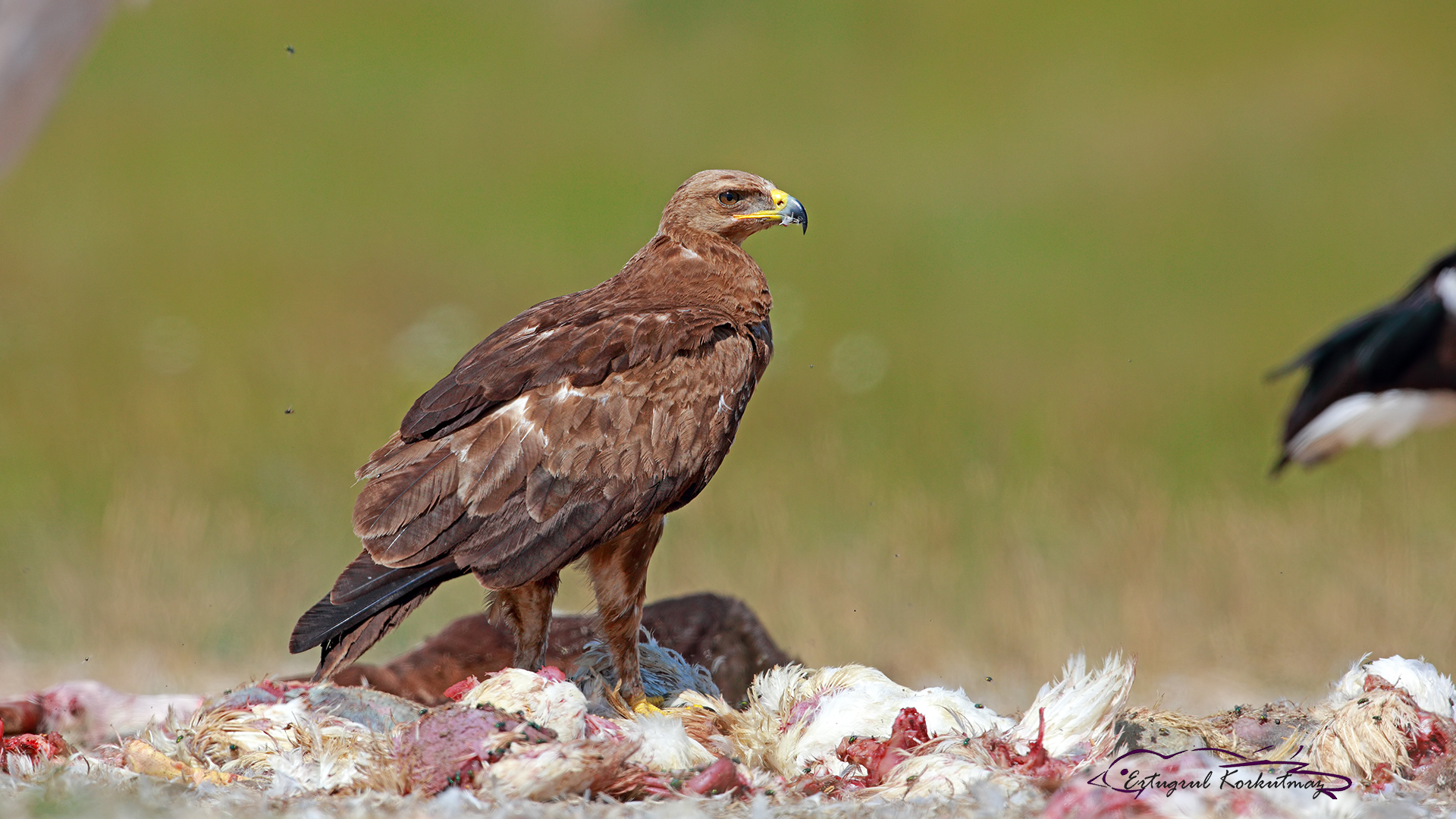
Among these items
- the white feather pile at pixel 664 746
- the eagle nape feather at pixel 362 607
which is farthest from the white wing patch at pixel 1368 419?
the eagle nape feather at pixel 362 607

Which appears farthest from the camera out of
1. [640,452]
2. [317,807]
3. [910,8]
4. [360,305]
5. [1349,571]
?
[910,8]

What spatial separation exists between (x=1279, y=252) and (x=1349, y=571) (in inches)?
359

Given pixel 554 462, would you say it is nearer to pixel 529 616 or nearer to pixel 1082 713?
pixel 529 616

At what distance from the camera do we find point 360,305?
49.6ft

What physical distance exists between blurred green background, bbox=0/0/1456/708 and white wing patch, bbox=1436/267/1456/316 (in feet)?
4.84

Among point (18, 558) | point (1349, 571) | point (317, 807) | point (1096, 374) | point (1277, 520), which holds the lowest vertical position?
point (317, 807)

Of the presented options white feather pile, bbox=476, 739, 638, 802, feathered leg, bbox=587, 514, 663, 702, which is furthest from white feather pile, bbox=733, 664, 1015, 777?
white feather pile, bbox=476, 739, 638, 802

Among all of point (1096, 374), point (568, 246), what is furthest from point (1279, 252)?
point (568, 246)

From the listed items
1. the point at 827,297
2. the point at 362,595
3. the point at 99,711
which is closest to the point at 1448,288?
the point at 362,595

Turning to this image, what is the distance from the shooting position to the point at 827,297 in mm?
15742

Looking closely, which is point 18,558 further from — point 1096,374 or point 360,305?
point 1096,374

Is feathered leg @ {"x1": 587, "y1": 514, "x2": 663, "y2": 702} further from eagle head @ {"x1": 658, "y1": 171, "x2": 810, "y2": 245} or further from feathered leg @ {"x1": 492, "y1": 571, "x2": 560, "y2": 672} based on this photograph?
eagle head @ {"x1": 658, "y1": 171, "x2": 810, "y2": 245}

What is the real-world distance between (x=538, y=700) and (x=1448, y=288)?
5929 mm

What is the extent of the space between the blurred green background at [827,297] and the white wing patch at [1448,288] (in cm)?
147
